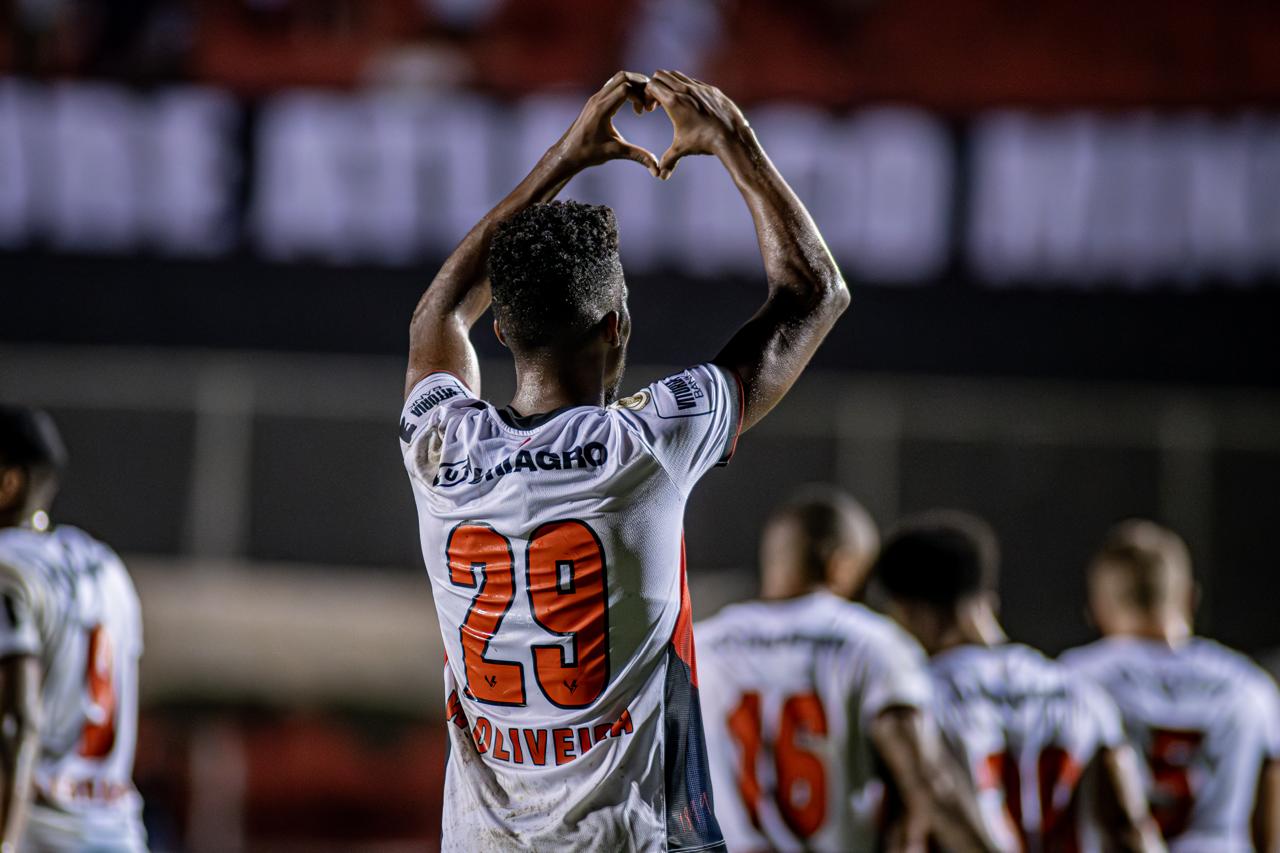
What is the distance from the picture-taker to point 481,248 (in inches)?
111

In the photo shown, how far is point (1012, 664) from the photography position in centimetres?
452

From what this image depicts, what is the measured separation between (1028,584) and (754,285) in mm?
3489

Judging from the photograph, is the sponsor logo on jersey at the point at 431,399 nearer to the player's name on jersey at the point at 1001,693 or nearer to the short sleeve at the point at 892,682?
the short sleeve at the point at 892,682

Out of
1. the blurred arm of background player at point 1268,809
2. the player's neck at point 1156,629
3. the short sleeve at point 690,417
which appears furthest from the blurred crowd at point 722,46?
the short sleeve at point 690,417

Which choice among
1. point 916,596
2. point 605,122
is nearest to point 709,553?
point 916,596

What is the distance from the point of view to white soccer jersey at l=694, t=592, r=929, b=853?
4.43m

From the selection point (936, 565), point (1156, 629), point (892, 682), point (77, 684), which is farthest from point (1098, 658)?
point (77, 684)

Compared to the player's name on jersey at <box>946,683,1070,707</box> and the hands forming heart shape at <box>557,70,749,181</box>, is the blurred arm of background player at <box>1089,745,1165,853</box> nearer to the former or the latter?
the player's name on jersey at <box>946,683,1070,707</box>

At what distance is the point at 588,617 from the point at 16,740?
7.36ft

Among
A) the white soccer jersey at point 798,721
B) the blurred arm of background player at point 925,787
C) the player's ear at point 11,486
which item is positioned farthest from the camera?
the white soccer jersey at point 798,721

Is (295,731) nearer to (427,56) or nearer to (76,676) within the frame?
(427,56)

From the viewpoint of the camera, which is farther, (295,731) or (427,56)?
(427,56)

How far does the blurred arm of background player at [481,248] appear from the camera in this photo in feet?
9.07

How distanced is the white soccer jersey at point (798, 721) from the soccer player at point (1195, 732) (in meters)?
0.95
